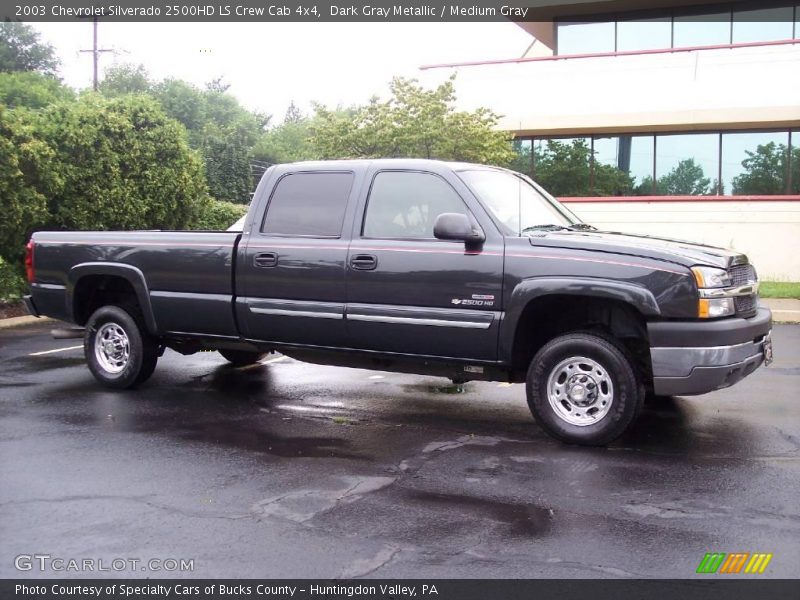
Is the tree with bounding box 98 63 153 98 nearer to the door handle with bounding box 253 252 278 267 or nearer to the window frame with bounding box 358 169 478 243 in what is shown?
the door handle with bounding box 253 252 278 267

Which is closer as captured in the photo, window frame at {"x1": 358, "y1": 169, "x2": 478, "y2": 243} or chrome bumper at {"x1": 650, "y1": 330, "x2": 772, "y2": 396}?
chrome bumper at {"x1": 650, "y1": 330, "x2": 772, "y2": 396}

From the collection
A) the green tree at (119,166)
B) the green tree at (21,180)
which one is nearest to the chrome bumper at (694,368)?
the green tree at (21,180)

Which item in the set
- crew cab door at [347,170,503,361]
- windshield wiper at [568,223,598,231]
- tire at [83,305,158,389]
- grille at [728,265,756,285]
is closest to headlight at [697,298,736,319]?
grille at [728,265,756,285]

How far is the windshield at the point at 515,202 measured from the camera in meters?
6.42

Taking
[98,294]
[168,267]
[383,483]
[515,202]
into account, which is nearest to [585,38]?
[515,202]

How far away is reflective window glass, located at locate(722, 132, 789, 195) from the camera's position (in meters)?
19.8

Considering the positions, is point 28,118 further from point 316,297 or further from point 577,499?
point 577,499

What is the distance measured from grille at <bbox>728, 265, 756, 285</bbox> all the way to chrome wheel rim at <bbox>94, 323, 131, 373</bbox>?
5.40 m

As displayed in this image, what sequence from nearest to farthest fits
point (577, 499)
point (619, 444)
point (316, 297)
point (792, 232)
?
point (577, 499) < point (619, 444) < point (316, 297) < point (792, 232)

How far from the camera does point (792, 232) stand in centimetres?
1920

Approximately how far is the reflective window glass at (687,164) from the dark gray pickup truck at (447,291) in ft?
47.1

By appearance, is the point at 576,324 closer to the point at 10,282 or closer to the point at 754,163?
the point at 10,282
